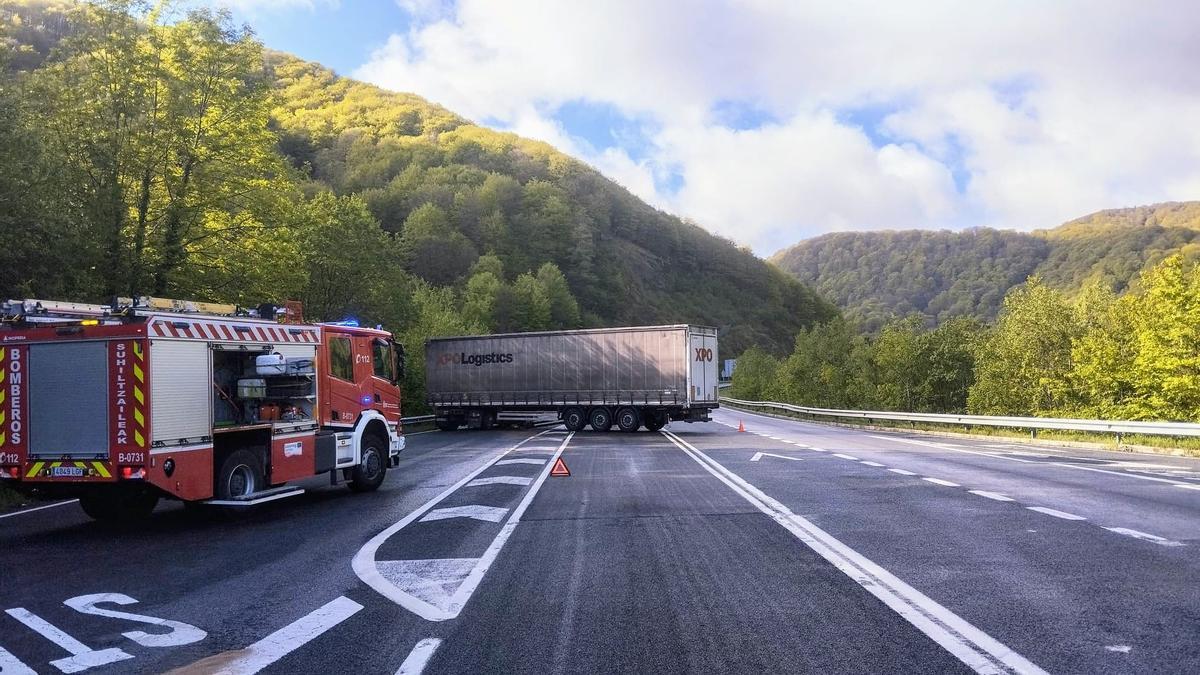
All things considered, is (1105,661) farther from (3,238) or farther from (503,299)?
(503,299)

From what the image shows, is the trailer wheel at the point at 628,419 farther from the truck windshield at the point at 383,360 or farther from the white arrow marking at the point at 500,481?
the truck windshield at the point at 383,360

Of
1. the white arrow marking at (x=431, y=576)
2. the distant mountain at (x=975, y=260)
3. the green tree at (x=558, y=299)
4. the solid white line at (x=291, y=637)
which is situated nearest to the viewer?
the solid white line at (x=291, y=637)

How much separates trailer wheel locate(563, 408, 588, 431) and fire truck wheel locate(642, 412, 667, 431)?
2.60 metres

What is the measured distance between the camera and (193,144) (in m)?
26.1

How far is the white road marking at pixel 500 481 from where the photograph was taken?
1523 centimetres

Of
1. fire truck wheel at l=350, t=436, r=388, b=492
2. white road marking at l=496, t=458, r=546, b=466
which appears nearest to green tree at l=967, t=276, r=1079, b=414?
white road marking at l=496, t=458, r=546, b=466

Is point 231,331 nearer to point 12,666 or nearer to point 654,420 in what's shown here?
point 12,666

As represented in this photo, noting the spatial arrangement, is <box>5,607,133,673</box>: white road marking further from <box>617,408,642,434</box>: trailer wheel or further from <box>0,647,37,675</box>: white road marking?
<box>617,408,642,434</box>: trailer wheel

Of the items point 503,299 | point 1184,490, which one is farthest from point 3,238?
point 503,299

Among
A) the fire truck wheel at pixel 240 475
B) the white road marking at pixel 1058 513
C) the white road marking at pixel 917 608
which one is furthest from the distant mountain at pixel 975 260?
the white road marking at pixel 917 608

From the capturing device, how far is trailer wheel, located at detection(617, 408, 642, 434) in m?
35.2

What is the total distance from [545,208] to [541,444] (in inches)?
3919

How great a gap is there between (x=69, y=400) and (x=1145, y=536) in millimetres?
11895

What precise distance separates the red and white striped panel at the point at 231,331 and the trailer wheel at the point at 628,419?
22.4 metres
